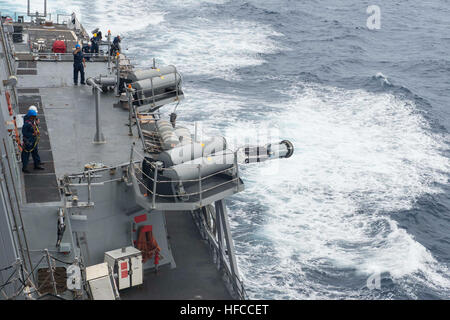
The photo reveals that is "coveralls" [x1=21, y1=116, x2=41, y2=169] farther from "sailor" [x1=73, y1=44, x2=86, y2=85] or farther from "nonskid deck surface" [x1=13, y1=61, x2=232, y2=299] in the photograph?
"sailor" [x1=73, y1=44, x2=86, y2=85]

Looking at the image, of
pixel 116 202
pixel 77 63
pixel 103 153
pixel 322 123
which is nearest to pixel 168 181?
pixel 116 202

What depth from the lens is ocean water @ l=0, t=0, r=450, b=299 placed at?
2458 centimetres

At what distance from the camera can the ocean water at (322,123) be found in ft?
80.6

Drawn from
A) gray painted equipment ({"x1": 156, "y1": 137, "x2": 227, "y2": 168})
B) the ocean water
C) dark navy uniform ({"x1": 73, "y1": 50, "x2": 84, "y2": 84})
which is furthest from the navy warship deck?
the ocean water

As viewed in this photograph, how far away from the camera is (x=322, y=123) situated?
1560 inches

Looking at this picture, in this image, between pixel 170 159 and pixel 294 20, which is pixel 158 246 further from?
pixel 294 20

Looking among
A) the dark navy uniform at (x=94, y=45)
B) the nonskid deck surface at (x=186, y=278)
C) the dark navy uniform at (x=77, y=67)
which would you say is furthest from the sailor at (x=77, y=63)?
the nonskid deck surface at (x=186, y=278)

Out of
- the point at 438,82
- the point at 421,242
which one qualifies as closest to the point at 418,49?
the point at 438,82

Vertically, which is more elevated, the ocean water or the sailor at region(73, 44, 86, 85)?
the sailor at region(73, 44, 86, 85)

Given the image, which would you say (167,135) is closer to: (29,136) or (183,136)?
(183,136)

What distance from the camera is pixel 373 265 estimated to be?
24391 mm

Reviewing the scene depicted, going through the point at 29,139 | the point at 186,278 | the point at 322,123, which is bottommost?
the point at 322,123
